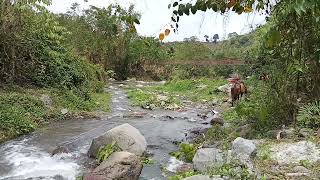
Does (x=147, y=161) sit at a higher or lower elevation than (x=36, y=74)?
lower

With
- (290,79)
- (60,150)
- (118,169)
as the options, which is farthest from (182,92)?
(118,169)

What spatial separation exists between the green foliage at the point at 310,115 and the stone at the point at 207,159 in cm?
165

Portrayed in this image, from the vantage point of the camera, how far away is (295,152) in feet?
21.3

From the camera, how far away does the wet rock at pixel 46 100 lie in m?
14.4

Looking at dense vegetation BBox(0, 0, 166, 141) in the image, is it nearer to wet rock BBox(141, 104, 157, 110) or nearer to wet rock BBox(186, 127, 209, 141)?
wet rock BBox(141, 104, 157, 110)

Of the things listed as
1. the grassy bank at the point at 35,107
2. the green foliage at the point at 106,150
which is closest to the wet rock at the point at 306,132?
the green foliage at the point at 106,150

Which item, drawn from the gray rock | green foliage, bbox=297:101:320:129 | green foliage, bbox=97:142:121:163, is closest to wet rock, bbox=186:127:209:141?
green foliage, bbox=97:142:121:163

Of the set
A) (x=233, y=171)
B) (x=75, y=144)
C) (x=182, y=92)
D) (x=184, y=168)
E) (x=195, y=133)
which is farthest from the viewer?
(x=182, y=92)

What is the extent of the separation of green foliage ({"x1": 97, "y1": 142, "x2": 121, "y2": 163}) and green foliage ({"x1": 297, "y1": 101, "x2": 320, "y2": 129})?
142 inches

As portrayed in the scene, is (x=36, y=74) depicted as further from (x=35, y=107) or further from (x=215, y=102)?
(x=215, y=102)

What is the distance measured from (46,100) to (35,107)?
126cm

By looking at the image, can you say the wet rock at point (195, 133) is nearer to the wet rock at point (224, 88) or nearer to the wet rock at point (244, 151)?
the wet rock at point (244, 151)

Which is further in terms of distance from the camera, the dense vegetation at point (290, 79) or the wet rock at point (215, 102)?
the wet rock at point (215, 102)

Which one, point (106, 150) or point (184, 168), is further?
point (106, 150)
